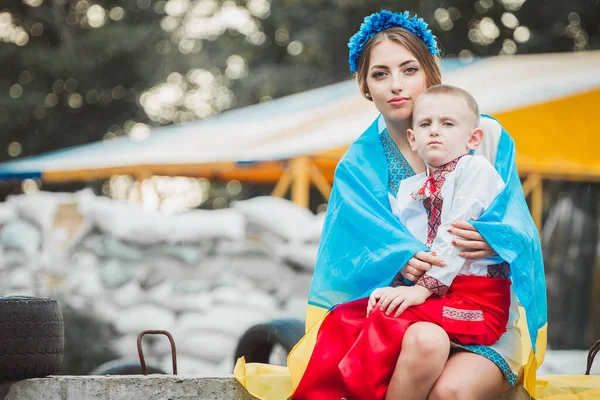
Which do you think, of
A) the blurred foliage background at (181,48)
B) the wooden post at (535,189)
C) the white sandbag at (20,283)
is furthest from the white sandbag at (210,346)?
the blurred foliage background at (181,48)

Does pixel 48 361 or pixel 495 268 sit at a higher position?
pixel 495 268

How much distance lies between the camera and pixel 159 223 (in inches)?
299

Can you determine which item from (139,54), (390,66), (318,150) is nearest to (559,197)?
(318,150)

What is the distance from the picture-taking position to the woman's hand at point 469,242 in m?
2.33

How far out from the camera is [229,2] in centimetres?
2170

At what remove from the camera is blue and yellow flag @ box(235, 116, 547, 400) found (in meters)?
2.39

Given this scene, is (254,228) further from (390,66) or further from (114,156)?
(390,66)

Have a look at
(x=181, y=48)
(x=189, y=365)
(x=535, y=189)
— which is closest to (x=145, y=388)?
(x=189, y=365)

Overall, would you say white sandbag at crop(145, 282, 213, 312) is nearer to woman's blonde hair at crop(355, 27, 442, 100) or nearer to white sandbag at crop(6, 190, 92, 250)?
white sandbag at crop(6, 190, 92, 250)

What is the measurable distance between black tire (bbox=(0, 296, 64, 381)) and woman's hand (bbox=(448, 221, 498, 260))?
3.83ft

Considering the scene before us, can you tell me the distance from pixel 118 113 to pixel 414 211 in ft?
61.7

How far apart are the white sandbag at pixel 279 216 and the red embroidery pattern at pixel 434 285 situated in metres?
4.93

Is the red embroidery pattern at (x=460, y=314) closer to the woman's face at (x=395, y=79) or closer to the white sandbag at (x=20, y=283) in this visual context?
the woman's face at (x=395, y=79)

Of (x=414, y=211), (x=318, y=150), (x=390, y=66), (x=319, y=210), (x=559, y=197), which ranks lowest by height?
(x=319, y=210)
